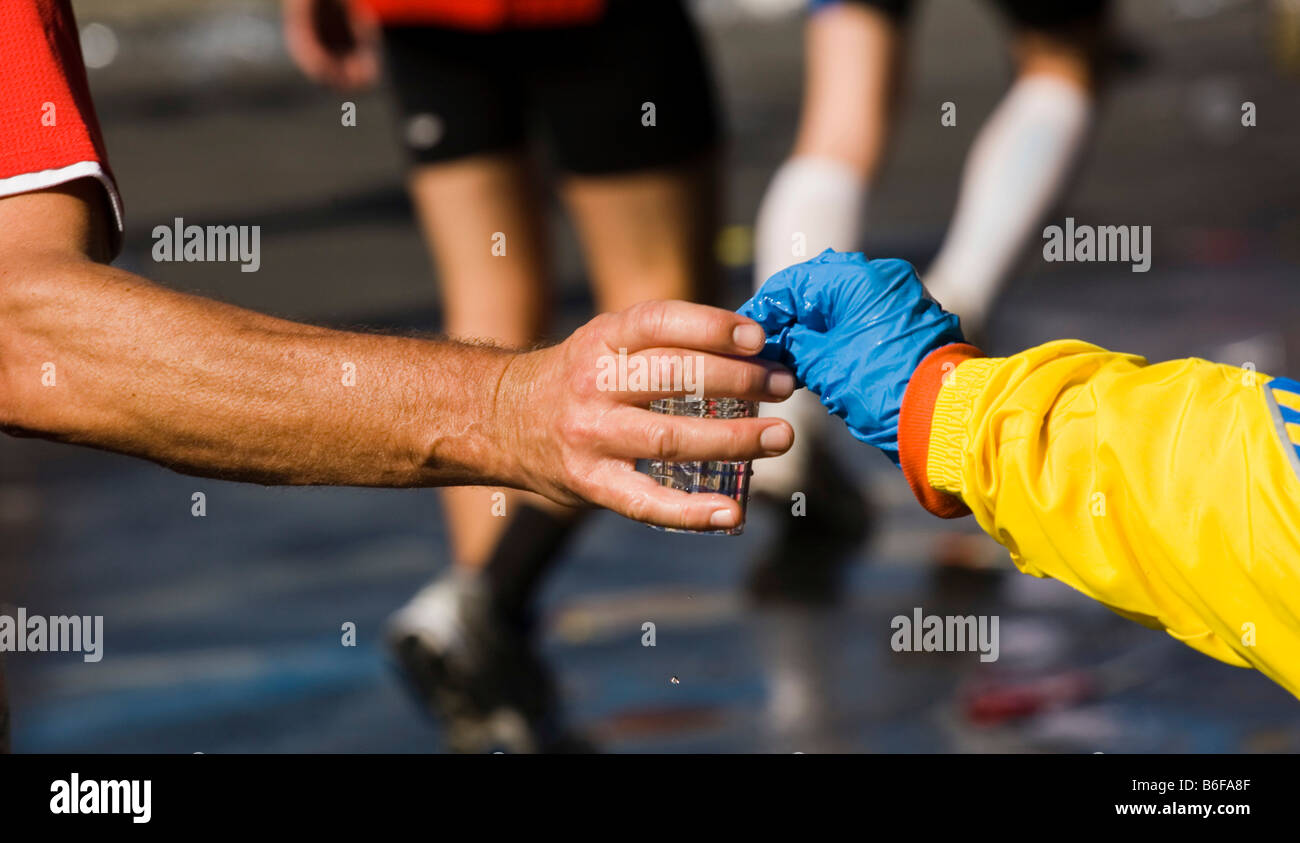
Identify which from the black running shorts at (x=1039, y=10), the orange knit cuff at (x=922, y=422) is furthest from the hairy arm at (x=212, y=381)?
the black running shorts at (x=1039, y=10)

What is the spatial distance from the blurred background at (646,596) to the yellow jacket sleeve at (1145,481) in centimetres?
88

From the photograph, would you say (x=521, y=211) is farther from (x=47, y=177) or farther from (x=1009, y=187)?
(x=47, y=177)

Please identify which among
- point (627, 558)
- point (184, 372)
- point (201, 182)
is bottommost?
point (627, 558)

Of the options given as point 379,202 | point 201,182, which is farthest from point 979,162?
point 201,182

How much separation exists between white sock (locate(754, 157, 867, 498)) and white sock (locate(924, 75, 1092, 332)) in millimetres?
268

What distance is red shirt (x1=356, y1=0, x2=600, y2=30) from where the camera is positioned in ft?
11.0

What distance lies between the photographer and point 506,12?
338 centimetres

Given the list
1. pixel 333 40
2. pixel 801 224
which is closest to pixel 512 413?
pixel 801 224

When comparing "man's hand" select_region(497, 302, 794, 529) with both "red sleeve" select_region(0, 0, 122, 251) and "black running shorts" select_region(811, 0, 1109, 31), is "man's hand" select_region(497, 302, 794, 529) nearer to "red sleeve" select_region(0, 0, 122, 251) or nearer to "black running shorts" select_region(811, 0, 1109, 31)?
"red sleeve" select_region(0, 0, 122, 251)

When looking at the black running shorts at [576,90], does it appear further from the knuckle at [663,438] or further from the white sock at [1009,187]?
the knuckle at [663,438]

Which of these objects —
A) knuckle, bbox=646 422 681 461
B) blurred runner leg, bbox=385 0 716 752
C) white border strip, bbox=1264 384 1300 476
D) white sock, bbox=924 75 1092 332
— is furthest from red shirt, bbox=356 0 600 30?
white border strip, bbox=1264 384 1300 476
